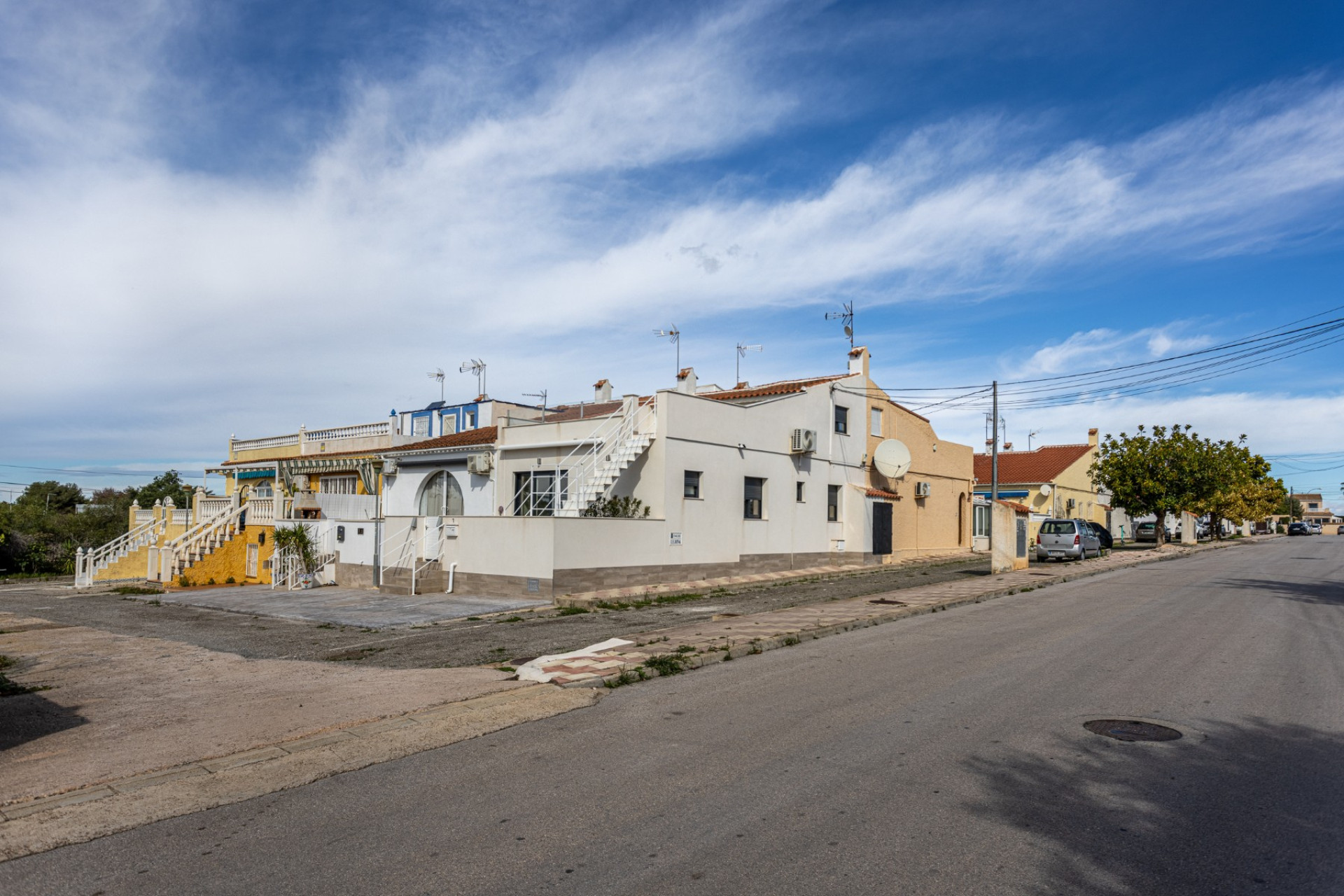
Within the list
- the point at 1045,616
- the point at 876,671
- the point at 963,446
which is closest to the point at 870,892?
the point at 876,671

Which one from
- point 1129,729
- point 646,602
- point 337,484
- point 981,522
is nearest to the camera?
point 1129,729

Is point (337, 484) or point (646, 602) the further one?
point (337, 484)

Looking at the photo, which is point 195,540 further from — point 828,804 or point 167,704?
point 828,804

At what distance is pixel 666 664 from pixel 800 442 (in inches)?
684

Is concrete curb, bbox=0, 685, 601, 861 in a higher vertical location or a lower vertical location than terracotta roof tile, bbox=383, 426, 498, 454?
lower

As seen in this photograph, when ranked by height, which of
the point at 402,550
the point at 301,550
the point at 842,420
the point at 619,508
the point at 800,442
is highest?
the point at 842,420

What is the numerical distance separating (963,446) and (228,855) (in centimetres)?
3730

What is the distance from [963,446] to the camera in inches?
1508

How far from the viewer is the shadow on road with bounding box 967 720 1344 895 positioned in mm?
4227

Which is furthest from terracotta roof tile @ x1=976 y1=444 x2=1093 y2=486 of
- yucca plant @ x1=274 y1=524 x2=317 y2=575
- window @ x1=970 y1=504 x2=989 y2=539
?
yucca plant @ x1=274 y1=524 x2=317 y2=575

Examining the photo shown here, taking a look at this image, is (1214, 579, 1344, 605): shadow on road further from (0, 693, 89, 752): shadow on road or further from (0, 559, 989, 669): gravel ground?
(0, 693, 89, 752): shadow on road

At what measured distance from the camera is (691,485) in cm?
2314

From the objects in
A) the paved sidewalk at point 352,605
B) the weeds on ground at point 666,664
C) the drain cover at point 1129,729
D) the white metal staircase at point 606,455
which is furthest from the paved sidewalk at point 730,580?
the drain cover at point 1129,729

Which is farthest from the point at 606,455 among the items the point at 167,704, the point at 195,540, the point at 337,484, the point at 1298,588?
the point at 1298,588
